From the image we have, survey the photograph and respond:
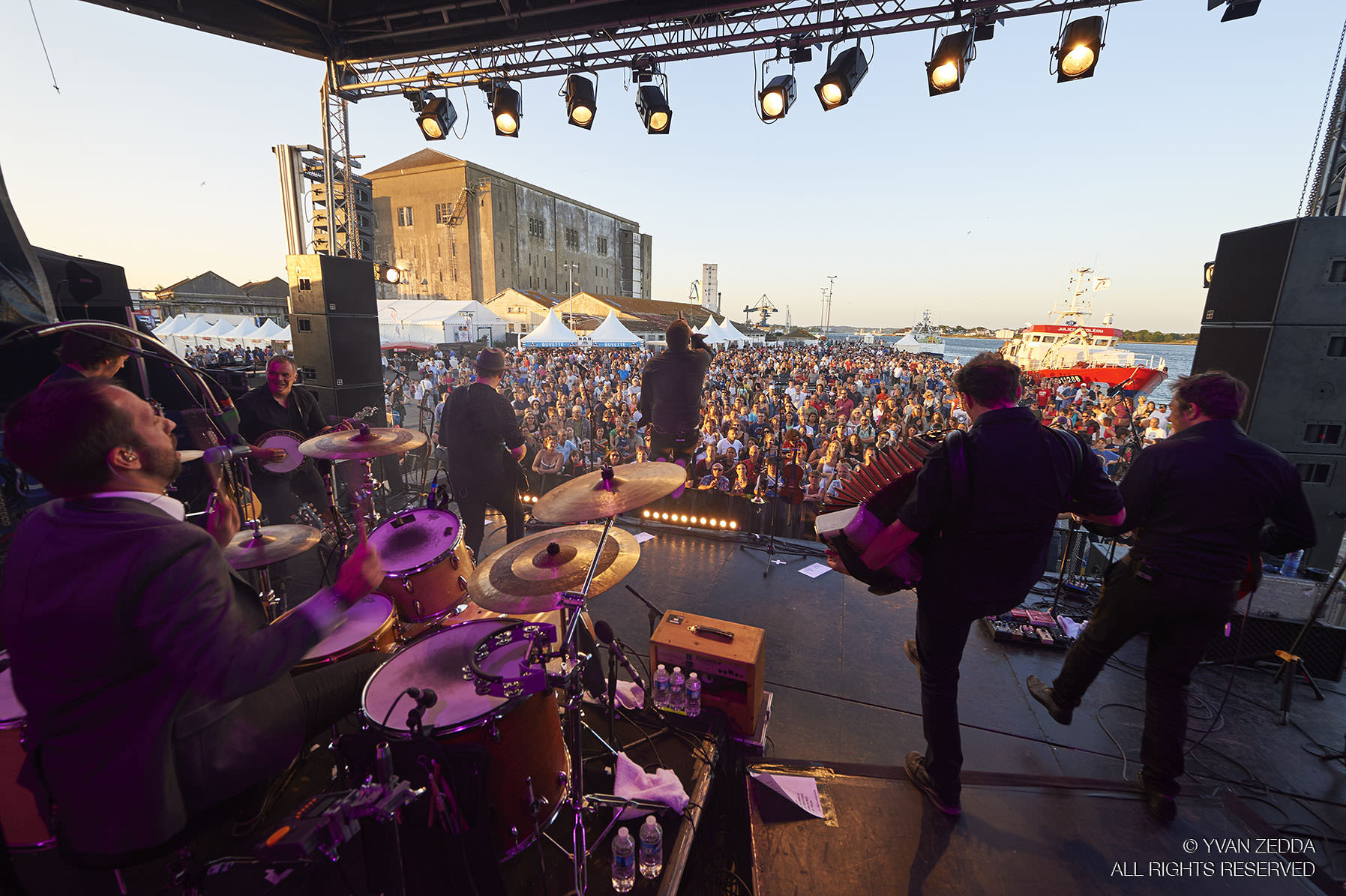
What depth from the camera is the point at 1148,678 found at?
247cm

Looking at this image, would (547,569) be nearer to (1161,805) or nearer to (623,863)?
(623,863)

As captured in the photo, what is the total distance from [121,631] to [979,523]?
281cm

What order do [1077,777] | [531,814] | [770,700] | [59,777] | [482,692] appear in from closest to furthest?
1. [59,777]
2. [482,692]
3. [531,814]
4. [1077,777]
5. [770,700]

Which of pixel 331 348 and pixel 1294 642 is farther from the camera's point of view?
pixel 331 348

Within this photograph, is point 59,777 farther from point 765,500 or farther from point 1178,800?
point 765,500

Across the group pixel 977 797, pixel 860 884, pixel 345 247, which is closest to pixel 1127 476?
pixel 977 797

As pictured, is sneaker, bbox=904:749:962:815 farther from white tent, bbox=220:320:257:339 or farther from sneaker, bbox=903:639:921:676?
white tent, bbox=220:320:257:339

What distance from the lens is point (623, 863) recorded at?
207 centimetres

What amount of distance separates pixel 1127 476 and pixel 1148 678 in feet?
3.23

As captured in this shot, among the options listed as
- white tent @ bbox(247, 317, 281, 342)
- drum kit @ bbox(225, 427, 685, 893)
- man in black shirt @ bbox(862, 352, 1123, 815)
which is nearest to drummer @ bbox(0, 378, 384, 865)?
drum kit @ bbox(225, 427, 685, 893)

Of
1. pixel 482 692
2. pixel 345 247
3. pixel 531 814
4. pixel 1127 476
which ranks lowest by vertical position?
pixel 531 814

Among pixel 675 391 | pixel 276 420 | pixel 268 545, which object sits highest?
pixel 675 391

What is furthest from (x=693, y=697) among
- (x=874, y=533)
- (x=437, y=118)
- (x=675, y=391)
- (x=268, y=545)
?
(x=437, y=118)

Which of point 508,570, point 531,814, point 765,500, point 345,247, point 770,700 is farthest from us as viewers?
point 345,247
